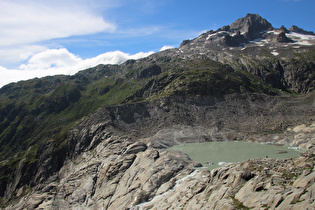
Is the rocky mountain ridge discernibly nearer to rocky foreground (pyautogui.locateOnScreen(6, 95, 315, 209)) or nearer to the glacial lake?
rocky foreground (pyautogui.locateOnScreen(6, 95, 315, 209))

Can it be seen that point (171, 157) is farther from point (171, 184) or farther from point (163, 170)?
point (171, 184)

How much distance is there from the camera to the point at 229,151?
72250mm

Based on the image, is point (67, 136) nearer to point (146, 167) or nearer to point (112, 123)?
point (112, 123)

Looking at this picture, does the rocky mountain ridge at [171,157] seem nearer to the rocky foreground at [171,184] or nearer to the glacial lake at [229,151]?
the rocky foreground at [171,184]

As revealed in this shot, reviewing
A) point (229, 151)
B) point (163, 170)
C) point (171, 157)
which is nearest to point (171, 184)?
point (163, 170)

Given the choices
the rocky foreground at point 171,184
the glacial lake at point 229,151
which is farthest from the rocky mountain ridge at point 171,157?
the glacial lake at point 229,151

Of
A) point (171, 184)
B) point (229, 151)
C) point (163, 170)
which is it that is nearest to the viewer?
point (171, 184)

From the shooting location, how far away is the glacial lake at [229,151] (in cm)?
6066

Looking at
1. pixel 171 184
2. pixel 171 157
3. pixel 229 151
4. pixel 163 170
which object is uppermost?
pixel 171 157

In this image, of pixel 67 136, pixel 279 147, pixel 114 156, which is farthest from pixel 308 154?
pixel 67 136

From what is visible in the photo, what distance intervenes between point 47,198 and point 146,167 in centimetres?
3369

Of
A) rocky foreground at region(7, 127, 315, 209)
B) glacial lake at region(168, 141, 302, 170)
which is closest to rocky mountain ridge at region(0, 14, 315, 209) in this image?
rocky foreground at region(7, 127, 315, 209)

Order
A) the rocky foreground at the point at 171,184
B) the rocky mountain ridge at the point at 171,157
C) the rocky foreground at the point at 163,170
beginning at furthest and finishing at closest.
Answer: the rocky mountain ridge at the point at 171,157 < the rocky foreground at the point at 163,170 < the rocky foreground at the point at 171,184

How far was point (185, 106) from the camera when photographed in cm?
11406
